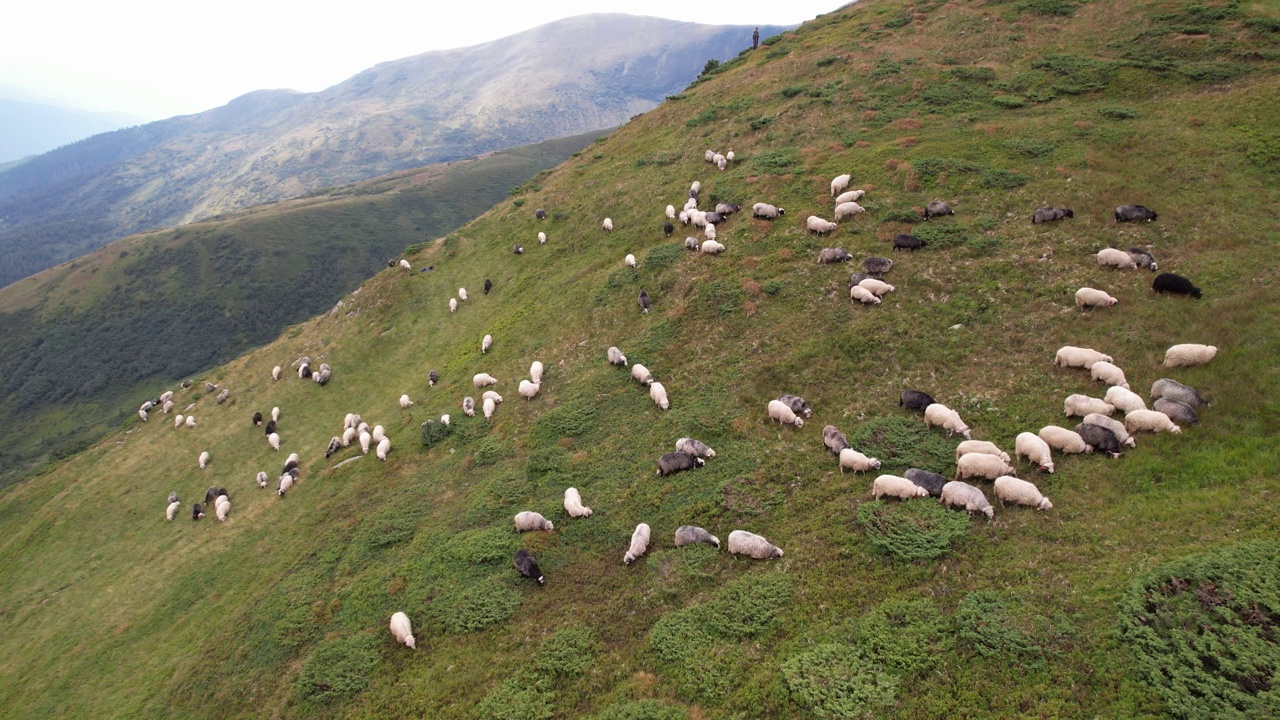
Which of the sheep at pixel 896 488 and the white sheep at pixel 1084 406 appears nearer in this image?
the sheep at pixel 896 488

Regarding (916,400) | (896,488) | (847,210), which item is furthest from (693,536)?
(847,210)

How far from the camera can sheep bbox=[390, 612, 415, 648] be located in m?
15.0

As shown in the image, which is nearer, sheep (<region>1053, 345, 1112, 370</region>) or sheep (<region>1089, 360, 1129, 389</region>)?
sheep (<region>1089, 360, 1129, 389</region>)

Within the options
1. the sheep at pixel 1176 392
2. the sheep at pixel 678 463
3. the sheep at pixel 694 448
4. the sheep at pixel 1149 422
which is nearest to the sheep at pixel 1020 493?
the sheep at pixel 1149 422

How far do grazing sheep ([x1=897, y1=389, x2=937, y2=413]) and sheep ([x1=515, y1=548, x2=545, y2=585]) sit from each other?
1242 cm

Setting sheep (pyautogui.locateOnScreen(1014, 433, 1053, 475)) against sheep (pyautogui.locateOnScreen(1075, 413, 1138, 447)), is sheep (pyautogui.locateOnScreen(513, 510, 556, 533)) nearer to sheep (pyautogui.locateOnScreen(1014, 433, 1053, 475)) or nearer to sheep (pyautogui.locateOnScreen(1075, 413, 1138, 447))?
sheep (pyautogui.locateOnScreen(1014, 433, 1053, 475))

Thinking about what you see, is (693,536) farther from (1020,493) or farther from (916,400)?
(916,400)

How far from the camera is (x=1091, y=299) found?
58.0ft

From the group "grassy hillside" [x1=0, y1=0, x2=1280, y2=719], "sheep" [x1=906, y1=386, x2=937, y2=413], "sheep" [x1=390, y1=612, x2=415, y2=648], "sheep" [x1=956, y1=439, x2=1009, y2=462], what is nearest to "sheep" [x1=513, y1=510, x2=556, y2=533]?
"grassy hillside" [x1=0, y1=0, x2=1280, y2=719]

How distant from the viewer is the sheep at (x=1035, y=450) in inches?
510

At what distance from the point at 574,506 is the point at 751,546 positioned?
6.30 m

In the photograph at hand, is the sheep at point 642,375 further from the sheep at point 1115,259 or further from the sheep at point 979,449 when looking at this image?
the sheep at point 1115,259

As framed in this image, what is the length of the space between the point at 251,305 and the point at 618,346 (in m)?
143

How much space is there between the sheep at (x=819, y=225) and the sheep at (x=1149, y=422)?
1491 cm
